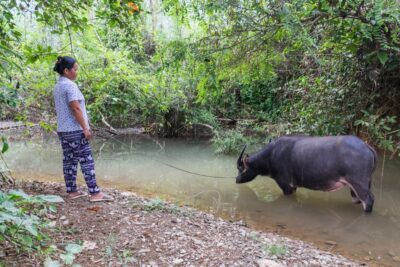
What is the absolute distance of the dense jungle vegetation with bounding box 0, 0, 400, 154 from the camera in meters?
5.43

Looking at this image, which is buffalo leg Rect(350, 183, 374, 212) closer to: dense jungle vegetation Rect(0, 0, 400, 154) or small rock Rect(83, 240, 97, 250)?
dense jungle vegetation Rect(0, 0, 400, 154)

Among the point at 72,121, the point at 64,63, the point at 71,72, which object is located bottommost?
the point at 72,121

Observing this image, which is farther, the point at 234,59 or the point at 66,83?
the point at 234,59

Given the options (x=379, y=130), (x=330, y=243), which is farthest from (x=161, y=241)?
(x=379, y=130)

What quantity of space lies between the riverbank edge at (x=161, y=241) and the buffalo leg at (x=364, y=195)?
1.46 metres

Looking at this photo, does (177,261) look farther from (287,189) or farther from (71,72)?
(287,189)

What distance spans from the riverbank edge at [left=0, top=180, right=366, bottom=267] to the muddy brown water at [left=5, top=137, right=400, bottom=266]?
0.58 metres

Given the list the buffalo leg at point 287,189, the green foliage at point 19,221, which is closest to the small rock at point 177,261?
the green foliage at point 19,221

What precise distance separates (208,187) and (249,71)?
2.56 metres

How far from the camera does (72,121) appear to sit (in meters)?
4.92

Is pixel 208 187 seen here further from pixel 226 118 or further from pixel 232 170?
pixel 226 118

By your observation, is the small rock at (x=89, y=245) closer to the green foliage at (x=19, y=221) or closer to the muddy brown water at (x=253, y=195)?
the green foliage at (x=19, y=221)

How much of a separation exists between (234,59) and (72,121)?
145 inches

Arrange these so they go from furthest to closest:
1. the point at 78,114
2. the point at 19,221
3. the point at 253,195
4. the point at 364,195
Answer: the point at 253,195 < the point at 364,195 < the point at 78,114 < the point at 19,221
